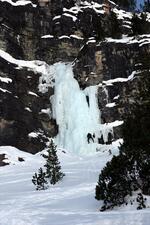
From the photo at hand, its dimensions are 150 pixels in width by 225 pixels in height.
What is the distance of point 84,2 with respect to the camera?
205ft

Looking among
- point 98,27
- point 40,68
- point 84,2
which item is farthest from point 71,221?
point 84,2

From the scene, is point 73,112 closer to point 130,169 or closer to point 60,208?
point 60,208

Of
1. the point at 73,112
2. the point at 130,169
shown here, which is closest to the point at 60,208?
the point at 130,169

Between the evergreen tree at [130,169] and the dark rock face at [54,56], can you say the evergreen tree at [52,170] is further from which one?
the dark rock face at [54,56]

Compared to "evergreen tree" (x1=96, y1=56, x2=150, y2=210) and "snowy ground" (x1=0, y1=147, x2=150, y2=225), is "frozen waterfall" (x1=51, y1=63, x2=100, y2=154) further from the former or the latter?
"evergreen tree" (x1=96, y1=56, x2=150, y2=210)

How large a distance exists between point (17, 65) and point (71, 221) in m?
42.6

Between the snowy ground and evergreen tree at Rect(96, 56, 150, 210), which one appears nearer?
the snowy ground

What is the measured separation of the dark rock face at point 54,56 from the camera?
4891cm

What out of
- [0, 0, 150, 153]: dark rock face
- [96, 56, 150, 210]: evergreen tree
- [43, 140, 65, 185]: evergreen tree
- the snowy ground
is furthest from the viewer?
[0, 0, 150, 153]: dark rock face

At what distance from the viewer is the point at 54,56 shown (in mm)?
58062

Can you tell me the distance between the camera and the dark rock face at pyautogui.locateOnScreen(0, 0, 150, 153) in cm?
4891

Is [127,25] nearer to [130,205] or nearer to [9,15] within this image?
[9,15]

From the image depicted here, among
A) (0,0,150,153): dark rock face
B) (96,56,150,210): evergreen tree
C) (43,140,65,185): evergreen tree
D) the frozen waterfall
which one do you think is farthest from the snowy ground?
(0,0,150,153): dark rock face

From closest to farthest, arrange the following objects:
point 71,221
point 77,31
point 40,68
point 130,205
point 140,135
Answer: point 71,221
point 130,205
point 140,135
point 40,68
point 77,31
